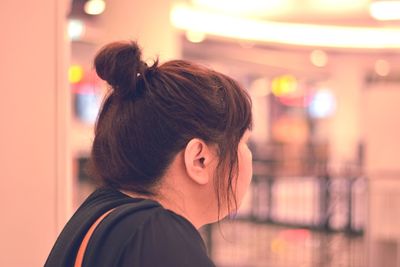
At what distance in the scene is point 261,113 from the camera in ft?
61.3

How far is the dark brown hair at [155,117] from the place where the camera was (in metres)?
1.27

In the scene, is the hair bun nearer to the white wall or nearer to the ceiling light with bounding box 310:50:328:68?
the white wall

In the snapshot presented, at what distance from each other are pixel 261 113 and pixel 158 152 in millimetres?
17532

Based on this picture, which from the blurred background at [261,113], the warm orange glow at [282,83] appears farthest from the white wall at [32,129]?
the warm orange glow at [282,83]

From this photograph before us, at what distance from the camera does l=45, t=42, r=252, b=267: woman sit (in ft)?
3.93

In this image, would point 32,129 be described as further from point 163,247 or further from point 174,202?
point 163,247

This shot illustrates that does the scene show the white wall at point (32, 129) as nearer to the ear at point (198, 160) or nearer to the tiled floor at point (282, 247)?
the ear at point (198, 160)

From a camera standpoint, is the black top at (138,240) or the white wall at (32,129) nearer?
the black top at (138,240)

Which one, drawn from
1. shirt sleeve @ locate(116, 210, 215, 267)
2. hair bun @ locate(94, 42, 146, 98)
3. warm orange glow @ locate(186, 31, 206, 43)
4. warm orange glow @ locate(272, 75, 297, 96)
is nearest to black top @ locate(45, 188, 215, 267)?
shirt sleeve @ locate(116, 210, 215, 267)

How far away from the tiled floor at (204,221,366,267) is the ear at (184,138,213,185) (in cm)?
520

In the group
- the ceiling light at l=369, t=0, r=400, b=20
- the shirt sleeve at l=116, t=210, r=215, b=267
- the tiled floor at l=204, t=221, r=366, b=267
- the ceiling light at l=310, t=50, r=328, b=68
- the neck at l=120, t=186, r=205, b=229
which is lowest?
the tiled floor at l=204, t=221, r=366, b=267

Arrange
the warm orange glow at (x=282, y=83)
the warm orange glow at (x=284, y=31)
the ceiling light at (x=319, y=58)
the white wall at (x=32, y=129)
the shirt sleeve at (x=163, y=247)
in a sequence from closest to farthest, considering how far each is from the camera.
→ the shirt sleeve at (x=163, y=247) < the white wall at (x=32, y=129) < the warm orange glow at (x=284, y=31) < the ceiling light at (x=319, y=58) < the warm orange glow at (x=282, y=83)

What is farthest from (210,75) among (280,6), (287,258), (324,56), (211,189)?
(324,56)

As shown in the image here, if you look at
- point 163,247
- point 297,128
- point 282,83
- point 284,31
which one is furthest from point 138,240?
point 297,128
